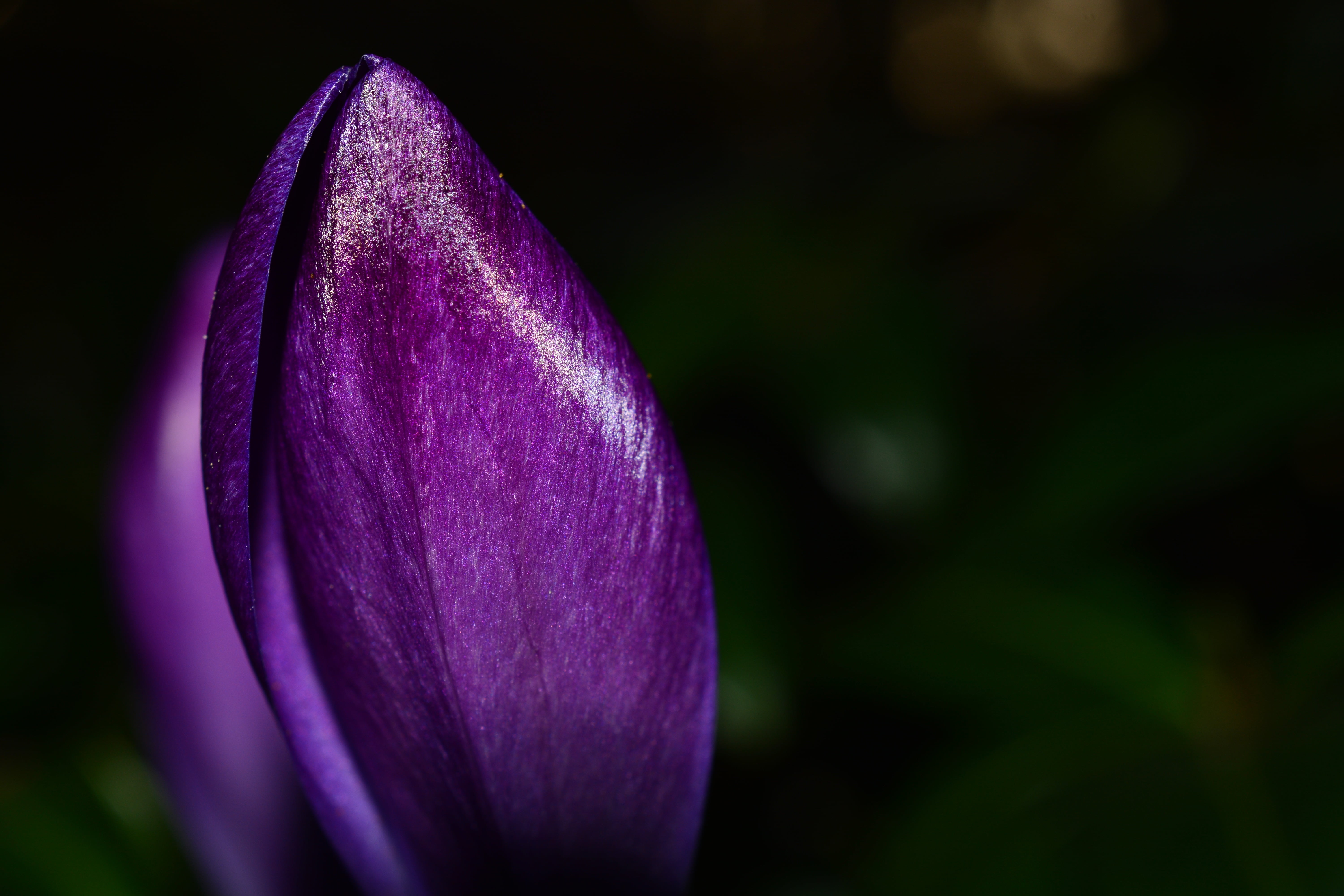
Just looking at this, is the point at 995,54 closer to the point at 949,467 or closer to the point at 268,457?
the point at 949,467

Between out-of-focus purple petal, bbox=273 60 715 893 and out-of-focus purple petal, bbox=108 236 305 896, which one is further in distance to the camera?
out-of-focus purple petal, bbox=108 236 305 896

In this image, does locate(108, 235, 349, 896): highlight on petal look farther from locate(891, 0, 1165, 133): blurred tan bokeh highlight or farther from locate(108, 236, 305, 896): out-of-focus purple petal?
locate(891, 0, 1165, 133): blurred tan bokeh highlight

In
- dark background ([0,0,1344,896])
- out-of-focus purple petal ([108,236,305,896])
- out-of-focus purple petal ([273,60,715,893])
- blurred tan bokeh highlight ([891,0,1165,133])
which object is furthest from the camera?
blurred tan bokeh highlight ([891,0,1165,133])

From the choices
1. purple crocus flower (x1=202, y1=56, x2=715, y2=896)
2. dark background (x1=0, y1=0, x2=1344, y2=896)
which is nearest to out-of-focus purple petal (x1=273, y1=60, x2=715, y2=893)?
purple crocus flower (x1=202, y1=56, x2=715, y2=896)

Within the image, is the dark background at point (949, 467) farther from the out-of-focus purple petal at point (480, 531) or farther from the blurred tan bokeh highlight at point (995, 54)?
the blurred tan bokeh highlight at point (995, 54)

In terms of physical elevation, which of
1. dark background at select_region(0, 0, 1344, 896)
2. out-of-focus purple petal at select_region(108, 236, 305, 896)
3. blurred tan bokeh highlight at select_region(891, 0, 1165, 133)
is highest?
blurred tan bokeh highlight at select_region(891, 0, 1165, 133)

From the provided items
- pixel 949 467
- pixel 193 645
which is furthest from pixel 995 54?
pixel 193 645

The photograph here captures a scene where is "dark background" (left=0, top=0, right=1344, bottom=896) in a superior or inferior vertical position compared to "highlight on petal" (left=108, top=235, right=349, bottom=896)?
superior
